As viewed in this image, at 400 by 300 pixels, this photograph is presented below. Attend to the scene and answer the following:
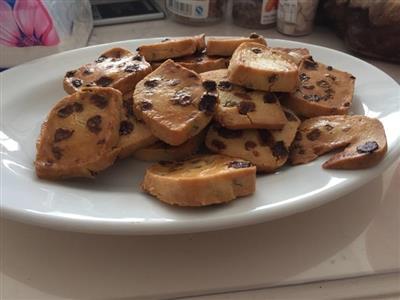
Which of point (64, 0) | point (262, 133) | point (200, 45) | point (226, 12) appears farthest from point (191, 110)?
point (226, 12)

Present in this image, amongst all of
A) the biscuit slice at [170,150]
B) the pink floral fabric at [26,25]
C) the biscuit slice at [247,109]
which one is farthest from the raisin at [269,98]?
the pink floral fabric at [26,25]

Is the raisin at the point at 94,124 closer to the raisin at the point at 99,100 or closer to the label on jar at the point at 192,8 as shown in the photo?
the raisin at the point at 99,100

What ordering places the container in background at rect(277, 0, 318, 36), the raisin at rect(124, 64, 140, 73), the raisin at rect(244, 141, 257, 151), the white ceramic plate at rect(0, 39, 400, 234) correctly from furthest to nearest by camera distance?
the container in background at rect(277, 0, 318, 36) → the raisin at rect(124, 64, 140, 73) → the raisin at rect(244, 141, 257, 151) → the white ceramic plate at rect(0, 39, 400, 234)

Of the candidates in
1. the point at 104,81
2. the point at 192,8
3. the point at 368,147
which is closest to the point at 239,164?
the point at 368,147

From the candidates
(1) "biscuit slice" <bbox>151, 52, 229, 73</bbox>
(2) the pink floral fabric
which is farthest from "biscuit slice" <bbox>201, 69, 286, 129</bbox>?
(2) the pink floral fabric

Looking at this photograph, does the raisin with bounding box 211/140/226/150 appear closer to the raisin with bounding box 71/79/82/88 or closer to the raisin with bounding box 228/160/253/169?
the raisin with bounding box 228/160/253/169

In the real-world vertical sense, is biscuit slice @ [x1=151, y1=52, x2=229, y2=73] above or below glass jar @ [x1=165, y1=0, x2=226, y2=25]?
above
